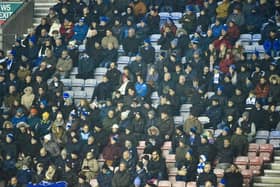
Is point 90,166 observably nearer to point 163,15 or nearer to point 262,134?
point 262,134

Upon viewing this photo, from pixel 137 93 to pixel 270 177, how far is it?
4.97 m

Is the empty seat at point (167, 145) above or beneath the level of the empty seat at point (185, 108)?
beneath

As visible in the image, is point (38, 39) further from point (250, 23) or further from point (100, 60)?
point (250, 23)

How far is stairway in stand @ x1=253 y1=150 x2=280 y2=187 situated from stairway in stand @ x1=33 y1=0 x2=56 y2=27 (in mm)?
12190

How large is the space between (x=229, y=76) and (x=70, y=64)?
553 centimetres

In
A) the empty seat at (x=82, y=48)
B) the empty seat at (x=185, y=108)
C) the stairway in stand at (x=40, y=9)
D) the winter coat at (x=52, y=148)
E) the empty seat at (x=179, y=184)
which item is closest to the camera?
the empty seat at (x=179, y=184)

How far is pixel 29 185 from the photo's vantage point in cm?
2891

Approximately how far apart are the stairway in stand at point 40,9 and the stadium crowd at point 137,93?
7.56 ft

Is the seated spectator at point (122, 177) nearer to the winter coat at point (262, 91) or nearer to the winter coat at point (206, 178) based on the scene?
the winter coat at point (206, 178)

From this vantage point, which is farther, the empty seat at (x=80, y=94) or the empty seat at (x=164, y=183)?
the empty seat at (x=80, y=94)

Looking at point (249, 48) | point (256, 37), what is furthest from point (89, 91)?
point (256, 37)

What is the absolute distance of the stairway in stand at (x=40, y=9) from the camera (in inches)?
1495

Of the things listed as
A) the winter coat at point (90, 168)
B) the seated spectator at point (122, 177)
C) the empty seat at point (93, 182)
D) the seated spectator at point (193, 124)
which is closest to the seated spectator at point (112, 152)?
the winter coat at point (90, 168)

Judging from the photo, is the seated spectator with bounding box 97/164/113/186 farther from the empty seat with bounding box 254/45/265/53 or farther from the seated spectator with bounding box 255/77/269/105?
the empty seat with bounding box 254/45/265/53
